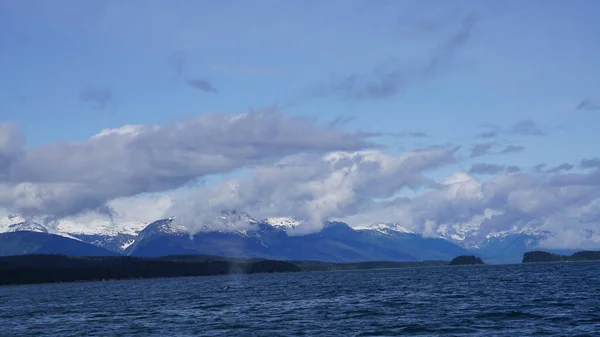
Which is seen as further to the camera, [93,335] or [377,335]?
[93,335]

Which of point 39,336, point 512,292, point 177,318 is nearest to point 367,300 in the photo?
point 512,292

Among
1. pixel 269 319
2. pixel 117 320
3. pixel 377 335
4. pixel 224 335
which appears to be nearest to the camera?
pixel 377 335

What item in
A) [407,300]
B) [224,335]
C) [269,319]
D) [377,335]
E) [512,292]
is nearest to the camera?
[377,335]

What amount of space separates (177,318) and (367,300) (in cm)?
4101

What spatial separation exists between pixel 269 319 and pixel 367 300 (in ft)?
120

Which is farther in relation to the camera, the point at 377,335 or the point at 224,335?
the point at 224,335

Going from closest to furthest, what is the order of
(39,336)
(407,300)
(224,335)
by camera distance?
(224,335) → (39,336) → (407,300)

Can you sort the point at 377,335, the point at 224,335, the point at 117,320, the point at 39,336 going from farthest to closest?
the point at 117,320 < the point at 39,336 < the point at 224,335 < the point at 377,335

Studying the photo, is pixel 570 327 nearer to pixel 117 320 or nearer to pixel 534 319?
pixel 534 319

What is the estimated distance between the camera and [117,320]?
115625 mm

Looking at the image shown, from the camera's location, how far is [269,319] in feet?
352

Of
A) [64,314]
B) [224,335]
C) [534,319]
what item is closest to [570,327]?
[534,319]

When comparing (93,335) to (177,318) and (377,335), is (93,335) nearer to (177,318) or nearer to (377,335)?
(177,318)

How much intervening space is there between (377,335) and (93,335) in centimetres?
3711
